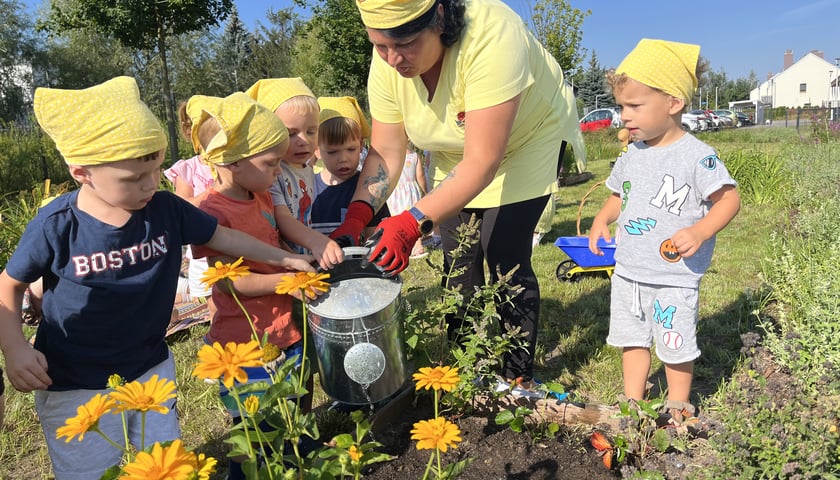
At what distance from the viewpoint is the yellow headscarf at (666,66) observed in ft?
5.99

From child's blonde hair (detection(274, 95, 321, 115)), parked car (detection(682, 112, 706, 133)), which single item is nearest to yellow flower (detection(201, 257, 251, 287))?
child's blonde hair (detection(274, 95, 321, 115))

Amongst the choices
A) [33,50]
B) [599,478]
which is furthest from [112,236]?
[33,50]

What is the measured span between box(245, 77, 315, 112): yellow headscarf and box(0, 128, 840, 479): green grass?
0.88 metres

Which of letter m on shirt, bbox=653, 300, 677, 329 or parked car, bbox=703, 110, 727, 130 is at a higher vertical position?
parked car, bbox=703, 110, 727, 130

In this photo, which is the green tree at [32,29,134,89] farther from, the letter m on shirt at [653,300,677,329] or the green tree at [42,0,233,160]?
the letter m on shirt at [653,300,677,329]

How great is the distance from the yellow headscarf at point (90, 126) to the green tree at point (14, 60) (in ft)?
56.6

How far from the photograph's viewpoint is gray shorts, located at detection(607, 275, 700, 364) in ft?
6.18

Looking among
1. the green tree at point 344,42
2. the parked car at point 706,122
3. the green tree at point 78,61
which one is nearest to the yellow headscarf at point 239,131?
the green tree at point 344,42

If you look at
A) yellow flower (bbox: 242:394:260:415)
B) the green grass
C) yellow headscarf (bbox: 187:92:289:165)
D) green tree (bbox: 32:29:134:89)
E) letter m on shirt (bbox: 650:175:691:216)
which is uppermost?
green tree (bbox: 32:29:134:89)

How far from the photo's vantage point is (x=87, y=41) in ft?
69.8

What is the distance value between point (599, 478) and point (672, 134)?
116cm

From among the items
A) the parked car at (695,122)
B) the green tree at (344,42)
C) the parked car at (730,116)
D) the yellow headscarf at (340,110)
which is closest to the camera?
the yellow headscarf at (340,110)

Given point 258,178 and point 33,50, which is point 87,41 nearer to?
point 33,50

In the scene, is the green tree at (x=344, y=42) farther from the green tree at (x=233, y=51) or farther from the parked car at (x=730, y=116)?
the parked car at (x=730, y=116)
